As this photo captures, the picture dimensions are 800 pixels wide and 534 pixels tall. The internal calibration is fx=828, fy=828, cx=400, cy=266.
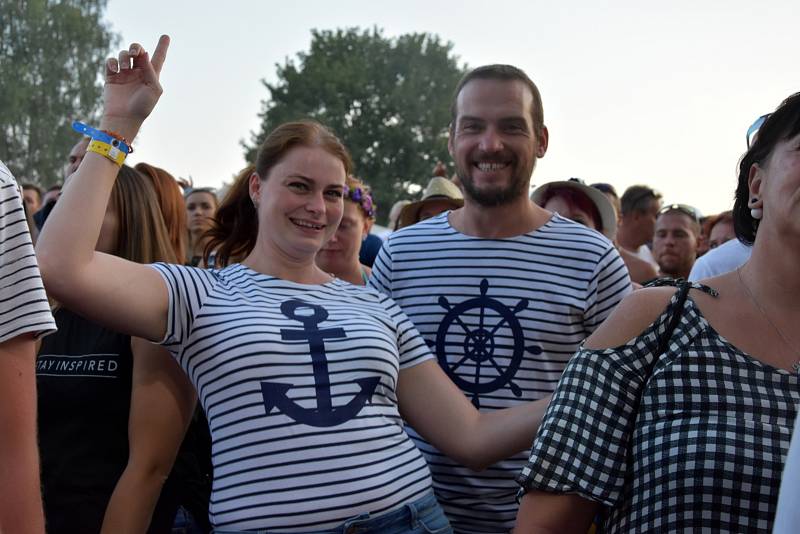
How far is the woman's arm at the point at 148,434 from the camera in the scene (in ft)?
7.42

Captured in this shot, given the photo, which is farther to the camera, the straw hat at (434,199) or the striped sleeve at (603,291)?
the straw hat at (434,199)

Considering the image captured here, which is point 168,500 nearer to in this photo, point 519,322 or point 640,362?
point 519,322

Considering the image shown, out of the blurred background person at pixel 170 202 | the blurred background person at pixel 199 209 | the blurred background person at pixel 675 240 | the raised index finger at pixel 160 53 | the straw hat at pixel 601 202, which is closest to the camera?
the raised index finger at pixel 160 53

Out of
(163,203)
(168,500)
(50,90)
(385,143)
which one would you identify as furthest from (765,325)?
(385,143)

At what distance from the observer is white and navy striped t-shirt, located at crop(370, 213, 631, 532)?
2.57 metres

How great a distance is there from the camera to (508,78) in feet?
9.29

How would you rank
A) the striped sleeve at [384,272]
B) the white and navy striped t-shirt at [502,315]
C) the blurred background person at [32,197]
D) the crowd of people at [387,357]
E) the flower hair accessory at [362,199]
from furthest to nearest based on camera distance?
the blurred background person at [32,197] < the flower hair accessory at [362,199] < the striped sleeve at [384,272] < the white and navy striped t-shirt at [502,315] < the crowd of people at [387,357]

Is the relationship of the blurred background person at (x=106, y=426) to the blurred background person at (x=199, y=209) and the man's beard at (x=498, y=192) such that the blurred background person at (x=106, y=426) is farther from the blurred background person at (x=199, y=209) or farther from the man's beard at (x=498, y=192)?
the blurred background person at (x=199, y=209)

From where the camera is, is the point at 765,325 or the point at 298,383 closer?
the point at 765,325

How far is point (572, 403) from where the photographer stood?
1689mm

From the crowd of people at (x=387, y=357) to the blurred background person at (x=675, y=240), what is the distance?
248 cm

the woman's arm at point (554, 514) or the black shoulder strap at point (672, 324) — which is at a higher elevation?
the black shoulder strap at point (672, 324)

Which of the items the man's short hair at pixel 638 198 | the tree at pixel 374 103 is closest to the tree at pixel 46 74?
the tree at pixel 374 103

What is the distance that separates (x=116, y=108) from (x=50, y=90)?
30.6 metres
